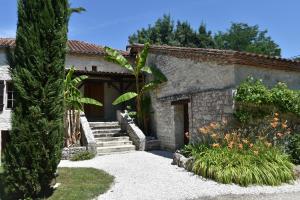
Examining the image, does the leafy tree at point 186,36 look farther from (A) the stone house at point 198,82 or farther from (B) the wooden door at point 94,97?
(A) the stone house at point 198,82

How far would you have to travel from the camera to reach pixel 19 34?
7672mm

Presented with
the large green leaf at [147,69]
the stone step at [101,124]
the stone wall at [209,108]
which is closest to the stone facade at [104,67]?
the stone step at [101,124]

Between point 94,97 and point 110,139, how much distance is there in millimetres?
4781

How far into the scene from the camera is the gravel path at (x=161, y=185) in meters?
7.88

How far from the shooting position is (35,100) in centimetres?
755

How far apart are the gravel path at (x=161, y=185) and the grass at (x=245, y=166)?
0.23 meters

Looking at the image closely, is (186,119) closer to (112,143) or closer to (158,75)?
(158,75)

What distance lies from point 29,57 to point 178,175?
17.1ft

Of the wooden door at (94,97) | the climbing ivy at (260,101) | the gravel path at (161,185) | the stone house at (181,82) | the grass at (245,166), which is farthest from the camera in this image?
the wooden door at (94,97)

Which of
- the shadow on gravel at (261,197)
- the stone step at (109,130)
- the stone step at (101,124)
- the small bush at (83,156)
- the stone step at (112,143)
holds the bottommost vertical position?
the shadow on gravel at (261,197)

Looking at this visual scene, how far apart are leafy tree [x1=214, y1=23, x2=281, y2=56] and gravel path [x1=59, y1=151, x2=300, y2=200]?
3294 centimetres

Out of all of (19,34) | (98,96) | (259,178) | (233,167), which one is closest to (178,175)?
(233,167)

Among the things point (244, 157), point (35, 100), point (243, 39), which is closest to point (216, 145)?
point (244, 157)

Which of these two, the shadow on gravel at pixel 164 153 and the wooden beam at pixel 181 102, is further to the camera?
the wooden beam at pixel 181 102
